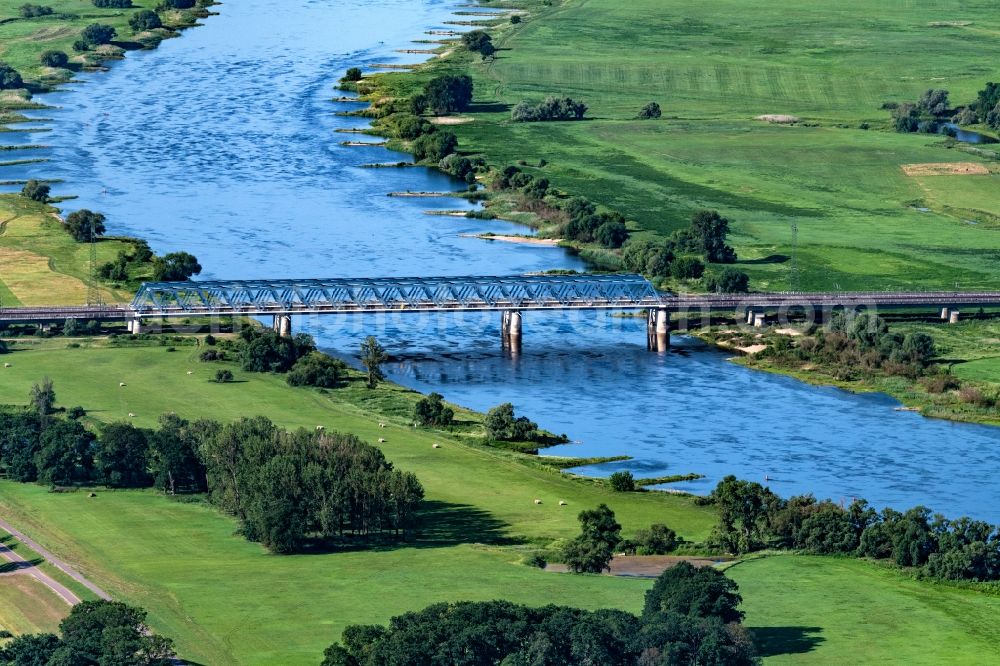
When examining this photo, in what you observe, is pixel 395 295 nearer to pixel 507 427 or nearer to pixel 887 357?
pixel 507 427

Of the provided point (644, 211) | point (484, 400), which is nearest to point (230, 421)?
point (484, 400)

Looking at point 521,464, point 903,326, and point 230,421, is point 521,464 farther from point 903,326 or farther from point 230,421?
point 903,326

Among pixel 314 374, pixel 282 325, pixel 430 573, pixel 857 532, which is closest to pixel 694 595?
pixel 430 573

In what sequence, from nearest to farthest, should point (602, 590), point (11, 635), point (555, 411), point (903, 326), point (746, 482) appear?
1. point (11, 635)
2. point (602, 590)
3. point (746, 482)
4. point (555, 411)
5. point (903, 326)

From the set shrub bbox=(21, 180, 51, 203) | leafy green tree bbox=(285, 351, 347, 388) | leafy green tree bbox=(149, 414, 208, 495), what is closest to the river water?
leafy green tree bbox=(285, 351, 347, 388)

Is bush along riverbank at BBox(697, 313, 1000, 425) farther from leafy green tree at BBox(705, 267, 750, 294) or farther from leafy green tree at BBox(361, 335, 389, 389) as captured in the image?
leafy green tree at BBox(361, 335, 389, 389)

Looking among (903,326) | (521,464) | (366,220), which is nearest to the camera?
(521,464)

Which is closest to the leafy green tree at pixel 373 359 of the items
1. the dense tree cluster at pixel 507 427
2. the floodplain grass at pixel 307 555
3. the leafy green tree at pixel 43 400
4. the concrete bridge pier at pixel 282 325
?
the floodplain grass at pixel 307 555
